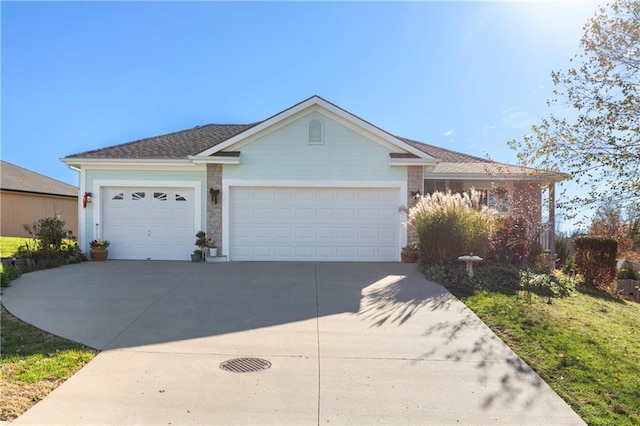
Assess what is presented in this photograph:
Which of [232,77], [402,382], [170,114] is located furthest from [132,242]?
[402,382]

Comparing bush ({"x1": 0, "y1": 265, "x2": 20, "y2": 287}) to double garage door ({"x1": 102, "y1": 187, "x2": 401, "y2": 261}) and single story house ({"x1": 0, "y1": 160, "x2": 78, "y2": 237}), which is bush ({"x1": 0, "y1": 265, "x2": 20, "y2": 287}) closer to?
double garage door ({"x1": 102, "y1": 187, "x2": 401, "y2": 261})

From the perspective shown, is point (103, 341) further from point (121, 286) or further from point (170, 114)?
point (170, 114)

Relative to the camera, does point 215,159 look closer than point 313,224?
Yes

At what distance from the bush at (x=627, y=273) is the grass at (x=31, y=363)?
537 inches

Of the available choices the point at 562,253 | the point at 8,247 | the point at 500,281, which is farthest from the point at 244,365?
the point at 562,253

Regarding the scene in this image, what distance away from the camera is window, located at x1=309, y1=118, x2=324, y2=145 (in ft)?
42.4

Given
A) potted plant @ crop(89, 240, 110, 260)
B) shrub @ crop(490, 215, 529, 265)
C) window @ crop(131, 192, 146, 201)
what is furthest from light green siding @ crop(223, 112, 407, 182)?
potted plant @ crop(89, 240, 110, 260)

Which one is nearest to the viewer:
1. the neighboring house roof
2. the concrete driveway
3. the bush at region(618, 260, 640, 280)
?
the concrete driveway

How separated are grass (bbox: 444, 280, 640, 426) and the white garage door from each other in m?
4.51

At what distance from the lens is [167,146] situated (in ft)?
47.8

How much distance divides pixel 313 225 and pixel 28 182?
67.9ft

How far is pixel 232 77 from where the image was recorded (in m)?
14.0

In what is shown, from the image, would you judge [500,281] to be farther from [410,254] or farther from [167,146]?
[167,146]

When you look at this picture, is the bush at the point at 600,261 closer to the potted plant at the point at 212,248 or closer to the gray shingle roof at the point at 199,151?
the gray shingle roof at the point at 199,151
